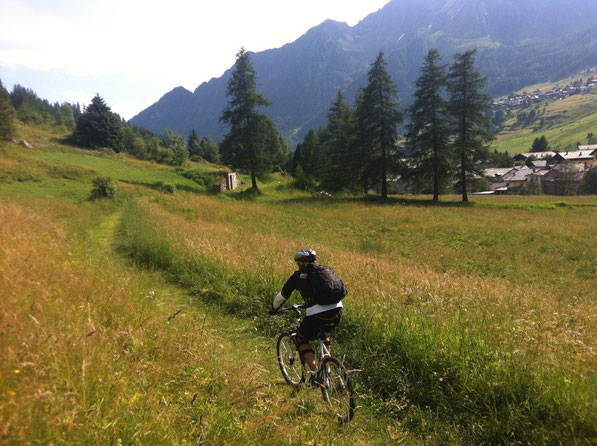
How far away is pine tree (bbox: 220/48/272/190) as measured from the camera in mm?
33750

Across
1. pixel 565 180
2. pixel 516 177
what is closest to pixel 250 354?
pixel 565 180

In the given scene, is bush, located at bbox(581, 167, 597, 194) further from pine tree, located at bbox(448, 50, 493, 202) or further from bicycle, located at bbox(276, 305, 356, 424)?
bicycle, located at bbox(276, 305, 356, 424)

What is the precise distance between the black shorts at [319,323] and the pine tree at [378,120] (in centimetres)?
3298

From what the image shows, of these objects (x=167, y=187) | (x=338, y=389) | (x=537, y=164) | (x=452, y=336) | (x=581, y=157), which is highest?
(x=581, y=157)

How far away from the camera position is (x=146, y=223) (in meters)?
13.3

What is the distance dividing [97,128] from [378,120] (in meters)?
57.3

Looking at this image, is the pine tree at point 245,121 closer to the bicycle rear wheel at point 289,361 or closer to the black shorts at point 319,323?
the bicycle rear wheel at point 289,361

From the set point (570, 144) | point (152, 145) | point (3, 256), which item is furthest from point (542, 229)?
point (570, 144)

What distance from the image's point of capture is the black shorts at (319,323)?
4063 millimetres

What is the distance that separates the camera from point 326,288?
3.92 m

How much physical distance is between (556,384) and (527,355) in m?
0.48

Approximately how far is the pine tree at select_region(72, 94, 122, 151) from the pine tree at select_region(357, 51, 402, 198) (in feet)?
178

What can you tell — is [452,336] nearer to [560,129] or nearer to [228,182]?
[228,182]

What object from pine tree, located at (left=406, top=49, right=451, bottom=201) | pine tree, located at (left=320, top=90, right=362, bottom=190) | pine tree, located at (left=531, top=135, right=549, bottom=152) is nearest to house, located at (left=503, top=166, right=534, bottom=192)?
pine tree, located at (left=531, top=135, right=549, bottom=152)
